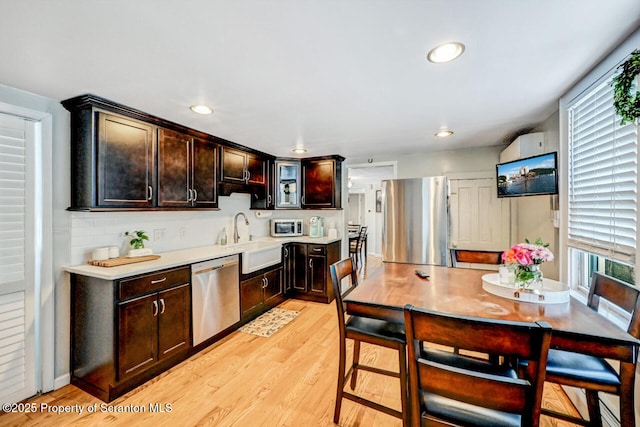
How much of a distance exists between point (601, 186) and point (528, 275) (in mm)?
801

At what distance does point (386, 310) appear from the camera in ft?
4.72

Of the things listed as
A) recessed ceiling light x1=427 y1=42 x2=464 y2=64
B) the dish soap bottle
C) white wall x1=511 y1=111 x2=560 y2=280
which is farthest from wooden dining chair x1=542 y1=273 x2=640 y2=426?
the dish soap bottle

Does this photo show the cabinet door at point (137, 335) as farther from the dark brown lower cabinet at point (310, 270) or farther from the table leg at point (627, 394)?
the table leg at point (627, 394)

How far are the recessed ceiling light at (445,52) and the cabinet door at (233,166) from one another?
8.41 feet

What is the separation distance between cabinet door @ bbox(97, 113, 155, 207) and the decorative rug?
1.78 meters

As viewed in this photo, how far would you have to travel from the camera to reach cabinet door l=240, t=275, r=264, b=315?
3188 millimetres

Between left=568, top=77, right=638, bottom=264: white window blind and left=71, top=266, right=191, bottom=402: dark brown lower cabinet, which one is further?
left=71, top=266, right=191, bottom=402: dark brown lower cabinet

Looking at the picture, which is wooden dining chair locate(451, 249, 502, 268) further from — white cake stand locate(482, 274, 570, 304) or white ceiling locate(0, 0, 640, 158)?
white ceiling locate(0, 0, 640, 158)

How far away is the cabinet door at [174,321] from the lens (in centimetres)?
228

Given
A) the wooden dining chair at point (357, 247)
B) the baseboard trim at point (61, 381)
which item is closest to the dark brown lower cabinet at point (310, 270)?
the wooden dining chair at point (357, 247)

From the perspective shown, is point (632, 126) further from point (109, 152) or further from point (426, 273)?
point (109, 152)

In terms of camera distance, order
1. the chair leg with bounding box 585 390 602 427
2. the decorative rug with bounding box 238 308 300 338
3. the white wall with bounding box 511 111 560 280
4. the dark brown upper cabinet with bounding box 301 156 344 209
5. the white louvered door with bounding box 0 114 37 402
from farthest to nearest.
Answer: the dark brown upper cabinet with bounding box 301 156 344 209
the decorative rug with bounding box 238 308 300 338
the white wall with bounding box 511 111 560 280
the white louvered door with bounding box 0 114 37 402
the chair leg with bounding box 585 390 602 427

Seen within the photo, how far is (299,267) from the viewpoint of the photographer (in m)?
4.14

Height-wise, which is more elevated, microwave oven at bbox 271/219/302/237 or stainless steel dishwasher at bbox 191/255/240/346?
microwave oven at bbox 271/219/302/237
